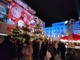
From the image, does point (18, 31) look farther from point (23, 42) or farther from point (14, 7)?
point (14, 7)

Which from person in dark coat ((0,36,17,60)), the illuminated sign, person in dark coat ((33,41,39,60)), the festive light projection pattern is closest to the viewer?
person in dark coat ((0,36,17,60))

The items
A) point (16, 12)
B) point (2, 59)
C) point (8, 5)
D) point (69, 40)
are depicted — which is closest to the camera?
point (2, 59)

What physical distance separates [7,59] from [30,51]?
1606 mm

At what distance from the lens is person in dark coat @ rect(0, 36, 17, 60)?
5.73 metres

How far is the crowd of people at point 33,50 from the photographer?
5871mm

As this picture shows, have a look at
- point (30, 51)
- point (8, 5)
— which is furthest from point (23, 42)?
point (8, 5)

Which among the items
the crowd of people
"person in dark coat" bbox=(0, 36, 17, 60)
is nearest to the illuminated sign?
the crowd of people

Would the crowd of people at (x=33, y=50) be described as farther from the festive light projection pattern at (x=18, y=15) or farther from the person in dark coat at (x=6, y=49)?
the festive light projection pattern at (x=18, y=15)

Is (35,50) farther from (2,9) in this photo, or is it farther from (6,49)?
(2,9)

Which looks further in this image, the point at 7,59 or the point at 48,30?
the point at 48,30

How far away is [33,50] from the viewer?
305 inches

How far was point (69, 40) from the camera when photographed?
43.7 feet

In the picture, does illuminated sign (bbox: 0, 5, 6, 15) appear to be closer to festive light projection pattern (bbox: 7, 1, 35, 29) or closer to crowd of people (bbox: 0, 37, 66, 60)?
festive light projection pattern (bbox: 7, 1, 35, 29)

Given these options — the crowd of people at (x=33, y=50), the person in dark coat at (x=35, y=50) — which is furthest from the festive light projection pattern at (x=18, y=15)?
the person in dark coat at (x=35, y=50)
